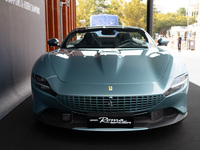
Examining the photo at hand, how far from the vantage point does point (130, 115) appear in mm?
2705

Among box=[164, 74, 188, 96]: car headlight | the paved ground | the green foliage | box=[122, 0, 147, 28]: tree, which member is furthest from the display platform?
the green foliage

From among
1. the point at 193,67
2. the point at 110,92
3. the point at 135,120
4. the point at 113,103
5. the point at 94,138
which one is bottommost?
the point at 94,138

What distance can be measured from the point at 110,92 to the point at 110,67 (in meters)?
0.43

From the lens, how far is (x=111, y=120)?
8.91 feet

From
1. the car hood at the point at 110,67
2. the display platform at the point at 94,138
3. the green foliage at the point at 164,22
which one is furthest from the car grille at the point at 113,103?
the green foliage at the point at 164,22

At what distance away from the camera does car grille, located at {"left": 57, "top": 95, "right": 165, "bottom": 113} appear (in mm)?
→ 2717

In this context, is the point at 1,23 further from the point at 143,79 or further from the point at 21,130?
the point at 143,79

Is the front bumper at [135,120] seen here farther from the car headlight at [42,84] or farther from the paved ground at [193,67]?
the paved ground at [193,67]

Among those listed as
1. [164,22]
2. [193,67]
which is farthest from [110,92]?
[164,22]

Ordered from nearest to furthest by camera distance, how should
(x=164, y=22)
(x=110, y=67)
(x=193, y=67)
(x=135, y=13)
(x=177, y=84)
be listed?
(x=177, y=84) < (x=110, y=67) < (x=193, y=67) < (x=135, y=13) < (x=164, y=22)

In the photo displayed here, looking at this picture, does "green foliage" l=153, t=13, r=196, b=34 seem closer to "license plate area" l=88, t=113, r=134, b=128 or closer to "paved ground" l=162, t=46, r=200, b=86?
"paved ground" l=162, t=46, r=200, b=86

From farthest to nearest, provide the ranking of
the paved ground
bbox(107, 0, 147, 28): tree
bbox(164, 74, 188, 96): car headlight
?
bbox(107, 0, 147, 28): tree, the paved ground, bbox(164, 74, 188, 96): car headlight

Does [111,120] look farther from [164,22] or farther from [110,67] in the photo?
[164,22]

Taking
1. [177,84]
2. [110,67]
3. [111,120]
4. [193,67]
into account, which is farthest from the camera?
[193,67]
